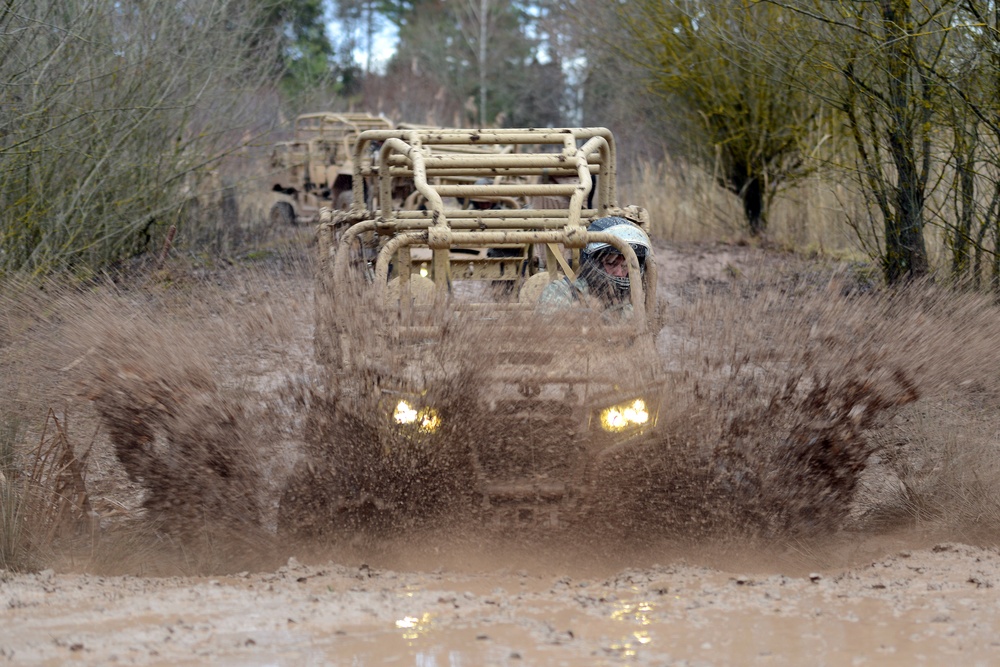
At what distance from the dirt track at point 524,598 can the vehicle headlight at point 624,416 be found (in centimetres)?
52

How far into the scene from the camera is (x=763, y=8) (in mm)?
10664

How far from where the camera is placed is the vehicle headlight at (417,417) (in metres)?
4.46

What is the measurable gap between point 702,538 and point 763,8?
725 cm

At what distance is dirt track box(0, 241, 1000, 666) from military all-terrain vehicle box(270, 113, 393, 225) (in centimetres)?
961

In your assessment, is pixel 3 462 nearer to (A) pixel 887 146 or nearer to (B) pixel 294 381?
(B) pixel 294 381

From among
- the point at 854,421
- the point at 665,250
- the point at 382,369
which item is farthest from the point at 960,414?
the point at 665,250

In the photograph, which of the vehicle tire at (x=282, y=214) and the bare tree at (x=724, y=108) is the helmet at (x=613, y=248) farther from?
the vehicle tire at (x=282, y=214)

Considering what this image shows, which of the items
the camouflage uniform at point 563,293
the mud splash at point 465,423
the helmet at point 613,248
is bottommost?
the mud splash at point 465,423

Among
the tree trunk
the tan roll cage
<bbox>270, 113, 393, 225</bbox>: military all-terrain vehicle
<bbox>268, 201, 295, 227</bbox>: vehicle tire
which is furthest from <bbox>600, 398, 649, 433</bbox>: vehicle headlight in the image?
<bbox>270, 113, 393, 225</bbox>: military all-terrain vehicle

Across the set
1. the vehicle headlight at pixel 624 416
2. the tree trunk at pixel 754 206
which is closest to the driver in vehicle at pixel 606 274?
the vehicle headlight at pixel 624 416

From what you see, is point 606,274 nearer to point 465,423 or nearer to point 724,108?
point 465,423

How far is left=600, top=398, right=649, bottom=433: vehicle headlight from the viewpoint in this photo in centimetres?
446

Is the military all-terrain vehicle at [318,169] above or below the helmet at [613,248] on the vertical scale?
above

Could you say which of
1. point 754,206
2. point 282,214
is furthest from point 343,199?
point 754,206
